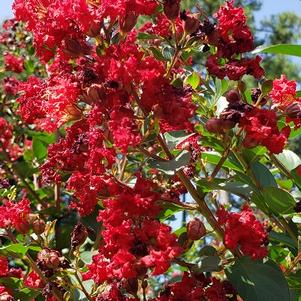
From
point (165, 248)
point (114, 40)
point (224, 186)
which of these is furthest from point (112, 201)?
point (114, 40)

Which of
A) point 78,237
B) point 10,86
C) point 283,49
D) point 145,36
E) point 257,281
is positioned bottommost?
point 257,281

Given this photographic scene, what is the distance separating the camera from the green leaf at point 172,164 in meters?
1.26

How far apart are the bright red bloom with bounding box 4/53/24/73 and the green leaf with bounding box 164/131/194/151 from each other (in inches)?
111

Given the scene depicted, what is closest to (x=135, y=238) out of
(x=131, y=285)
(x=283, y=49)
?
(x=131, y=285)

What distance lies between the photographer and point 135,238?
1258 mm

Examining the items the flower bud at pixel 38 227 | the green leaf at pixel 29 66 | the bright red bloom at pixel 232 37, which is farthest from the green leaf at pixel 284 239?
the green leaf at pixel 29 66

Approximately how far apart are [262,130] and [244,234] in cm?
24

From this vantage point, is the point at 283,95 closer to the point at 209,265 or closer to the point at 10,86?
the point at 209,265

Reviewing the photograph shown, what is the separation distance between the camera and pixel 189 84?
1654 mm

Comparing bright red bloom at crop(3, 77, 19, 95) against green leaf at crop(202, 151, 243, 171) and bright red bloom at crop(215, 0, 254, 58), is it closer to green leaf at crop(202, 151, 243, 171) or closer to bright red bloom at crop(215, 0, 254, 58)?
green leaf at crop(202, 151, 243, 171)

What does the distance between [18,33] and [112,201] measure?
11.3 ft

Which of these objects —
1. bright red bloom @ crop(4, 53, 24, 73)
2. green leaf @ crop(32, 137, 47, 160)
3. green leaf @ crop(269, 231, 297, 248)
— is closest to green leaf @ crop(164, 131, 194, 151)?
green leaf @ crop(269, 231, 297, 248)

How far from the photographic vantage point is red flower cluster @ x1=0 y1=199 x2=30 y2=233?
162 centimetres

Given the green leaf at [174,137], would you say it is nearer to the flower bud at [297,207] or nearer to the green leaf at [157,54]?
the green leaf at [157,54]
